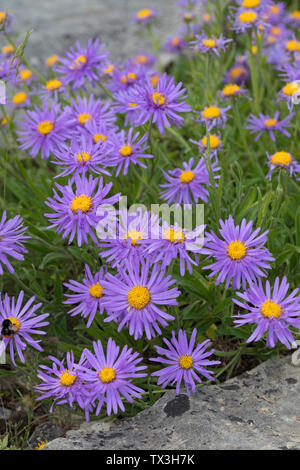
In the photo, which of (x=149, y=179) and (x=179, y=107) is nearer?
(x=179, y=107)

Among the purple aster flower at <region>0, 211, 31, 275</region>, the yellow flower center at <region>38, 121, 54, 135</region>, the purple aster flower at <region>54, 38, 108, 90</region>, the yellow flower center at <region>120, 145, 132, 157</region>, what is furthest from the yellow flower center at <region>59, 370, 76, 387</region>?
the purple aster flower at <region>54, 38, 108, 90</region>

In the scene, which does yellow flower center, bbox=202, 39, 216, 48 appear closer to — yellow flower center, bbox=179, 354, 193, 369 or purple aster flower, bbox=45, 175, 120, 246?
purple aster flower, bbox=45, 175, 120, 246

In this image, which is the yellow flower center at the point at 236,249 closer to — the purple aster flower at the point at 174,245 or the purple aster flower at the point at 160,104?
the purple aster flower at the point at 174,245

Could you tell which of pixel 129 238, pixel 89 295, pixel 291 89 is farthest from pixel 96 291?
pixel 291 89

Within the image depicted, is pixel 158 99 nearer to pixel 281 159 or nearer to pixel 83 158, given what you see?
pixel 83 158

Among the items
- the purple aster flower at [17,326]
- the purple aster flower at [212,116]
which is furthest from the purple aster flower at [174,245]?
the purple aster flower at [212,116]
